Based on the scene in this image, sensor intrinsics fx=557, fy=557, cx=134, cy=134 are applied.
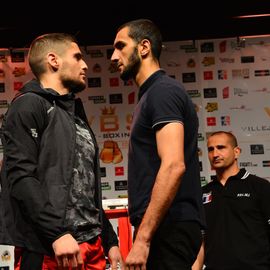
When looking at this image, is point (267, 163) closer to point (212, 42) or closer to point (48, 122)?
point (212, 42)

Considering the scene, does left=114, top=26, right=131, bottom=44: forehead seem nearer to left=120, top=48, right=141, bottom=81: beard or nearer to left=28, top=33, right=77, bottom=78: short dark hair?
left=120, top=48, right=141, bottom=81: beard

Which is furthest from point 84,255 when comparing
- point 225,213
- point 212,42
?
point 212,42

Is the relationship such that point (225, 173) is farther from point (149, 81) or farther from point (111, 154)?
point (149, 81)

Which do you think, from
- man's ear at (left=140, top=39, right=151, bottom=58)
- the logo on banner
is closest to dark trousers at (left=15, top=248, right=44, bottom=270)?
man's ear at (left=140, top=39, right=151, bottom=58)

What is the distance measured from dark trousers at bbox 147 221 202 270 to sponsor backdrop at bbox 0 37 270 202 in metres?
3.28

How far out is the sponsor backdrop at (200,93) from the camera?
530 cm

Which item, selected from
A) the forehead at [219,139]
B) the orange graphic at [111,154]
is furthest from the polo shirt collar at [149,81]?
the orange graphic at [111,154]

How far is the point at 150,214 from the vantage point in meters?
1.91

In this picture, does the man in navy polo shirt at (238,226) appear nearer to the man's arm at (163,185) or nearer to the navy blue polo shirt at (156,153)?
Answer: the navy blue polo shirt at (156,153)

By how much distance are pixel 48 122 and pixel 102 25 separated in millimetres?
3869

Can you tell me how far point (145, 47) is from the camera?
7.64 ft

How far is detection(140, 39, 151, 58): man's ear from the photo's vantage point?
232 centimetres

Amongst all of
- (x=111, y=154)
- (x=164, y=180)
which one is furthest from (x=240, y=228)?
(x=164, y=180)

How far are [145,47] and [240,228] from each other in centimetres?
193
